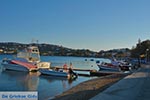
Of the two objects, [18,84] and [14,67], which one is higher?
[14,67]

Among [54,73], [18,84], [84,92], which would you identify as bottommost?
[18,84]

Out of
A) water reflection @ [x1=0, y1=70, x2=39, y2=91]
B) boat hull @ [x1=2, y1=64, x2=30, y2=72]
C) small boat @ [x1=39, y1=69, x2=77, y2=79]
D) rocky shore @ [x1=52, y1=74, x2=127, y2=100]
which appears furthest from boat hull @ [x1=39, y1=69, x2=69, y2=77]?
rocky shore @ [x1=52, y1=74, x2=127, y2=100]

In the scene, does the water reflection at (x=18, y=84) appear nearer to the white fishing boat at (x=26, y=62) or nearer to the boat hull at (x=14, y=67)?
the boat hull at (x=14, y=67)

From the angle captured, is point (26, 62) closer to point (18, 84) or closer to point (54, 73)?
point (54, 73)

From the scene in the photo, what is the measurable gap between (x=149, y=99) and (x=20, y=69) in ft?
188

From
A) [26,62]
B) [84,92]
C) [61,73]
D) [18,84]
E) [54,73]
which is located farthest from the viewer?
[26,62]

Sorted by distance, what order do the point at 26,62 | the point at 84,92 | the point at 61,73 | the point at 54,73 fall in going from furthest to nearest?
the point at 26,62 < the point at 54,73 < the point at 61,73 < the point at 84,92

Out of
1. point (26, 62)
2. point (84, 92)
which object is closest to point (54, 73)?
point (26, 62)

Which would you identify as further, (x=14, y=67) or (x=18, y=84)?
(x=14, y=67)

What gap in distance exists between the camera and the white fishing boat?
228ft

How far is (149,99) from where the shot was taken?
593 inches

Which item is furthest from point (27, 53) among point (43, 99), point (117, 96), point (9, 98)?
point (9, 98)

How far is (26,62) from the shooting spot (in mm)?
70062

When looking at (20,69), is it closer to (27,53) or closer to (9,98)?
(27,53)
